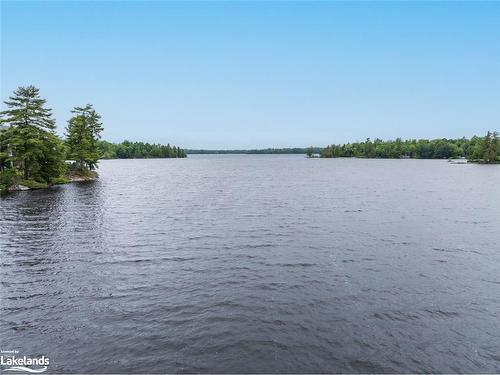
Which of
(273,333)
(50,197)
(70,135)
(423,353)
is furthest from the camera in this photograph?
(70,135)

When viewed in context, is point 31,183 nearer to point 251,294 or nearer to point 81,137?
point 81,137

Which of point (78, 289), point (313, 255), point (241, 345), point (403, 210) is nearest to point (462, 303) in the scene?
point (313, 255)

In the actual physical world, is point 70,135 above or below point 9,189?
above

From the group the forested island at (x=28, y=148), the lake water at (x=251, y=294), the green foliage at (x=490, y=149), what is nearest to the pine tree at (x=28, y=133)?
the forested island at (x=28, y=148)

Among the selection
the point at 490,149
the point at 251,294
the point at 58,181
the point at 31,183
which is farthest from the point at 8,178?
the point at 490,149

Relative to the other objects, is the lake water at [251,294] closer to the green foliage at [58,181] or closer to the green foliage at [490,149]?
the green foliage at [58,181]

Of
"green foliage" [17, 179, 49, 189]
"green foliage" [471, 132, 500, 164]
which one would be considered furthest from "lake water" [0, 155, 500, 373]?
"green foliage" [471, 132, 500, 164]

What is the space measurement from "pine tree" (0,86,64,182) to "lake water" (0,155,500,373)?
2896 cm

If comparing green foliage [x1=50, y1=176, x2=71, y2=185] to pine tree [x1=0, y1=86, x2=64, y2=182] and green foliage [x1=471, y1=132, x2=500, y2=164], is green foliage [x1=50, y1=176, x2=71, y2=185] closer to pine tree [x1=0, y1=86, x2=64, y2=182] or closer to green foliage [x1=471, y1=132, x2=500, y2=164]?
pine tree [x1=0, y1=86, x2=64, y2=182]

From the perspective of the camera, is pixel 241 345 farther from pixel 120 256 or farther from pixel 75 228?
pixel 75 228

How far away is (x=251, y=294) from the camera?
17734 millimetres

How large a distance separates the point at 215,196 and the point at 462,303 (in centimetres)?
4459

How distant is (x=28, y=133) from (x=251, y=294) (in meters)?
61.3

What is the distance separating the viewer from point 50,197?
52.9m
